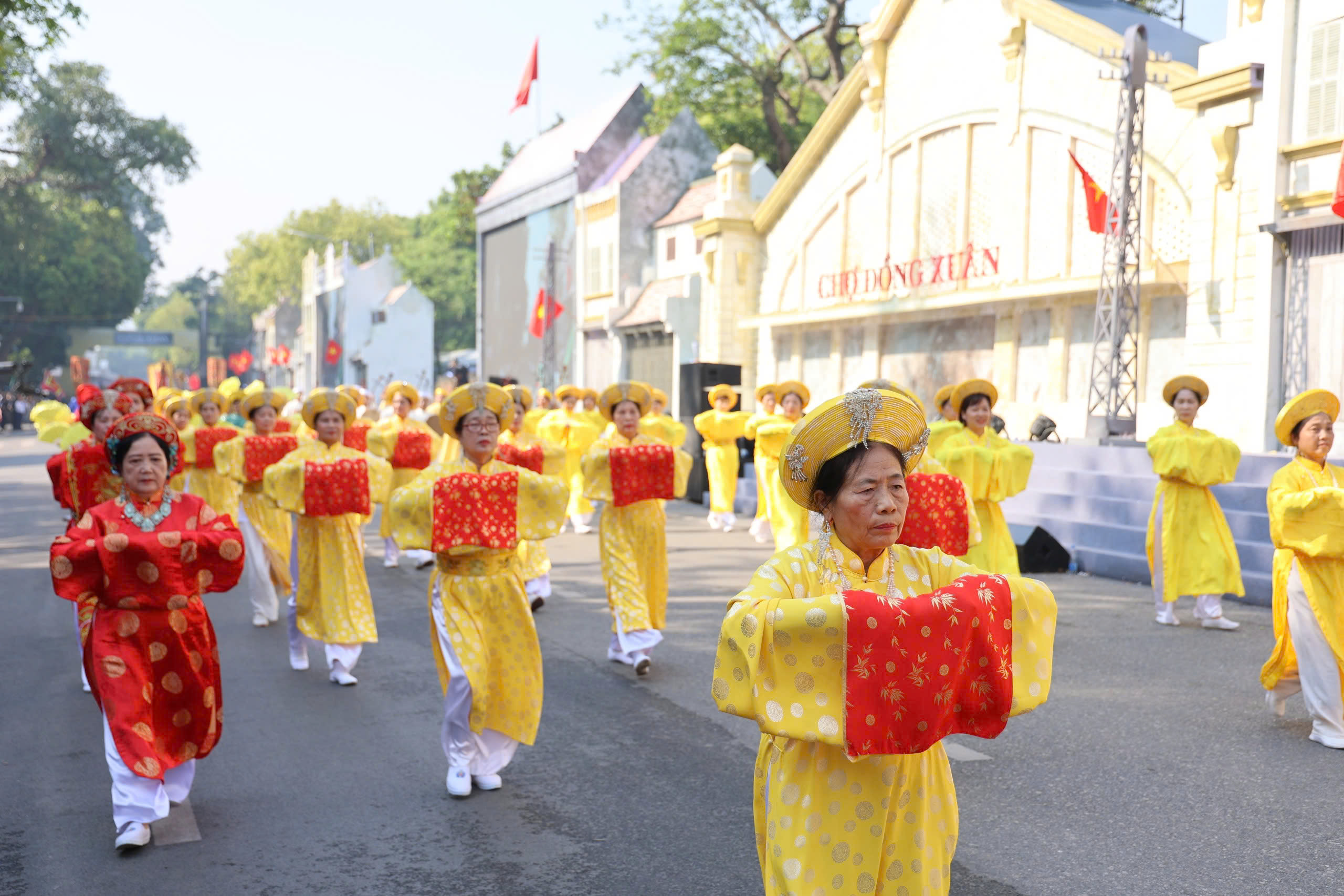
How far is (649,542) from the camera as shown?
26.0 ft

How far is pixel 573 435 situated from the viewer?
55.6 ft

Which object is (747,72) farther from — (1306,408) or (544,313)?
(1306,408)

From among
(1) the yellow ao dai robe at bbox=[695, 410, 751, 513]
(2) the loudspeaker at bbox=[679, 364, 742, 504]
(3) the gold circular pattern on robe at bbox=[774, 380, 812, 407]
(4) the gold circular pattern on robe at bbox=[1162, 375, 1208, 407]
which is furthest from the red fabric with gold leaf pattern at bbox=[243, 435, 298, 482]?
(2) the loudspeaker at bbox=[679, 364, 742, 504]

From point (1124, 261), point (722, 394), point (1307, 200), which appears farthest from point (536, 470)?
point (1307, 200)

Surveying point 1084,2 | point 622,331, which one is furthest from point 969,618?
point 622,331

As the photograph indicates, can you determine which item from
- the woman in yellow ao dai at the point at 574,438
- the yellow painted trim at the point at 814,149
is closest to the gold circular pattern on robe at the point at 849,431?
the woman in yellow ao dai at the point at 574,438

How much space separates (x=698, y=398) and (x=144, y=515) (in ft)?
51.2

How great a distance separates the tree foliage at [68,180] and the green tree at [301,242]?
13509 mm

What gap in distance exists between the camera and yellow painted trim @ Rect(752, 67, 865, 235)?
2436cm

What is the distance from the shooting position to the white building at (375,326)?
62.8m

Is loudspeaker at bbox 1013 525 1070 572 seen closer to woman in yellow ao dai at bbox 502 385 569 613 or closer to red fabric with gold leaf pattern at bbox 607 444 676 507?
woman in yellow ao dai at bbox 502 385 569 613

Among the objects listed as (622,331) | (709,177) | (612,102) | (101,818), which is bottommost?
(101,818)

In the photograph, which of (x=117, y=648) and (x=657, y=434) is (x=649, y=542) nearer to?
(x=117, y=648)

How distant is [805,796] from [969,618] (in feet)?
1.91
